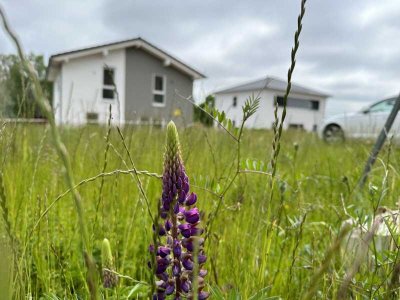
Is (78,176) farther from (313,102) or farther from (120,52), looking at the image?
(313,102)

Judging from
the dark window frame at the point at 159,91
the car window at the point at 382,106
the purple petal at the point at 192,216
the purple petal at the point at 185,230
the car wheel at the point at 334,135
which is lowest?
the purple petal at the point at 185,230

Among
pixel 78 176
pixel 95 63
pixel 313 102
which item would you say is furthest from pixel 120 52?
pixel 313 102

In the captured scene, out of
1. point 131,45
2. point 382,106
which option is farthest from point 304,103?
point 382,106

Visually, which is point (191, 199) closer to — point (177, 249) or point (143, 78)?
point (177, 249)

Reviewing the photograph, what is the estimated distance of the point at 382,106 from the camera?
35.5ft

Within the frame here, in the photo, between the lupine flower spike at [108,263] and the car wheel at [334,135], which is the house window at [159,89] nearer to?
the car wheel at [334,135]

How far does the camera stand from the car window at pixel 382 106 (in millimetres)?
10422

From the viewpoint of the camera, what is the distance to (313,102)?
4562cm

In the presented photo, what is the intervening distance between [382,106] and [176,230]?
1141 centimetres

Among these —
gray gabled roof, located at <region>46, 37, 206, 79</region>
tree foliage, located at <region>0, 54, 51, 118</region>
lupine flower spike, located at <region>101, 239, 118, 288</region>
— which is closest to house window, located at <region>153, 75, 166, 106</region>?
gray gabled roof, located at <region>46, 37, 206, 79</region>

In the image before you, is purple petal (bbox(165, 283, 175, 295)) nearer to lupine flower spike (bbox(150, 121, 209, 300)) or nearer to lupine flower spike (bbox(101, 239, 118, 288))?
lupine flower spike (bbox(150, 121, 209, 300))

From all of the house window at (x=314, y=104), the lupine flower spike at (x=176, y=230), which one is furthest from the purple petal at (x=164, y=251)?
the house window at (x=314, y=104)

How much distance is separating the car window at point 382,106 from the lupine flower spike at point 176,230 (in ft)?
35.4

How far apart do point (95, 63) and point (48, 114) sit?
23.0 meters
